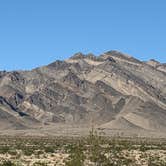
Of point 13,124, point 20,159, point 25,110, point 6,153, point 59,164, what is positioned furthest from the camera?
point 25,110

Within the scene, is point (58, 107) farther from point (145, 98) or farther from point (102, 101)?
point (145, 98)

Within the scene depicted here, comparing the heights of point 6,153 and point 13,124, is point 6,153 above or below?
below

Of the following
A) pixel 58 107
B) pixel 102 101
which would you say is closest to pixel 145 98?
pixel 102 101

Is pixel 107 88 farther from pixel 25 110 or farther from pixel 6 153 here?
pixel 6 153

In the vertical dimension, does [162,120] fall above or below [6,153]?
above

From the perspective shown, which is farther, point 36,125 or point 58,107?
point 58,107

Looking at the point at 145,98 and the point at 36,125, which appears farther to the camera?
the point at 145,98

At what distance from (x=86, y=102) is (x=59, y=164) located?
15356 centimetres

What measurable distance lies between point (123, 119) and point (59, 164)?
443ft

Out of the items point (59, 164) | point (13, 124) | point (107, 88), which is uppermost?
point (107, 88)

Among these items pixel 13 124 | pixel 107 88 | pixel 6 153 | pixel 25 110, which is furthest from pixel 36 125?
pixel 6 153

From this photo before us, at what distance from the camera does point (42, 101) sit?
196375 millimetres

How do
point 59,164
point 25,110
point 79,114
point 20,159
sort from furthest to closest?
point 25,110, point 79,114, point 20,159, point 59,164

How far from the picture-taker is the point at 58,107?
191 meters
